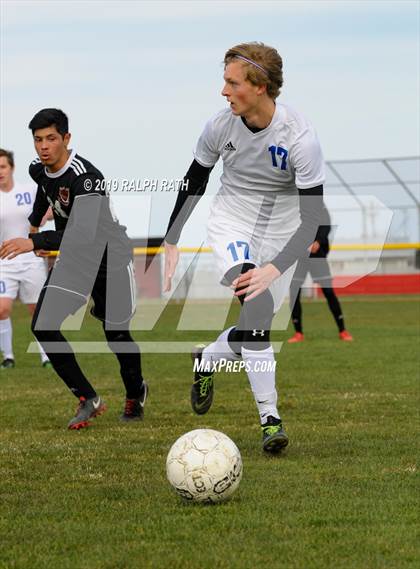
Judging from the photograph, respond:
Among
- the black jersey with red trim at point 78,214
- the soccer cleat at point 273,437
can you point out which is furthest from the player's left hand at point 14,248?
the soccer cleat at point 273,437

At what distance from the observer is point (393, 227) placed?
27.5 meters

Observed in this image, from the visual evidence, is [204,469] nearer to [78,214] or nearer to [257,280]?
[257,280]

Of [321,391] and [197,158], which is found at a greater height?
[197,158]

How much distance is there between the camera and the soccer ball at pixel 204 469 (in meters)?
4.88

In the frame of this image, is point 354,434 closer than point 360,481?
No

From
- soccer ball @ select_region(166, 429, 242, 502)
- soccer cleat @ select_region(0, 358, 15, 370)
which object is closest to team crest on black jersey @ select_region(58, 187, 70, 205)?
soccer ball @ select_region(166, 429, 242, 502)

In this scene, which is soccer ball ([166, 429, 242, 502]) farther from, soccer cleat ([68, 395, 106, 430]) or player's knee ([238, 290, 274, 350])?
soccer cleat ([68, 395, 106, 430])

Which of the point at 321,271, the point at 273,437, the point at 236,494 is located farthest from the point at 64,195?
the point at 321,271

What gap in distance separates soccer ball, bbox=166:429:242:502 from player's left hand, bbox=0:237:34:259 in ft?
7.40

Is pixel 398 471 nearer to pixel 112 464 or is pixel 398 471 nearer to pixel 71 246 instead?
pixel 112 464

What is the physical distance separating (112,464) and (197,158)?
2.09 meters

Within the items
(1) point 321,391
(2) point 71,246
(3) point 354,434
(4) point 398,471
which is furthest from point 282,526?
(1) point 321,391

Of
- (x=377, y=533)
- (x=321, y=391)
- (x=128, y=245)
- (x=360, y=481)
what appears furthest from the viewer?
(x=321, y=391)

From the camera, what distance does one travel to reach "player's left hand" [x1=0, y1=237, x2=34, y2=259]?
266 inches
